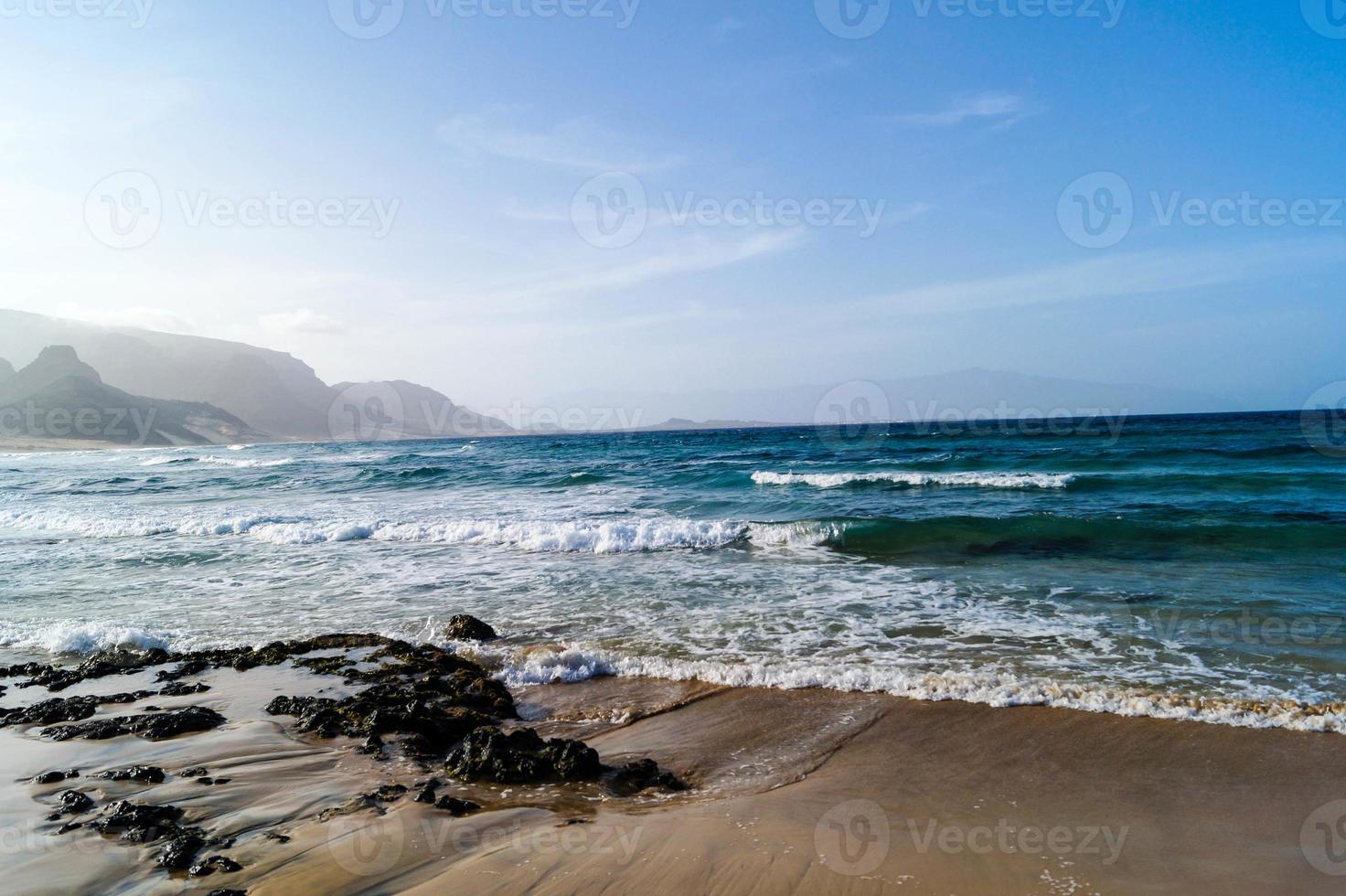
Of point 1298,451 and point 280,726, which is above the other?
point 1298,451

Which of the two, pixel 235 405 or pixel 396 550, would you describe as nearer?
pixel 396 550

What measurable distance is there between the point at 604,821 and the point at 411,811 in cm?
122

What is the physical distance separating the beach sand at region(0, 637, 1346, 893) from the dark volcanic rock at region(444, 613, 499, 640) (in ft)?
8.05

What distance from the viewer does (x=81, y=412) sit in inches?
3816

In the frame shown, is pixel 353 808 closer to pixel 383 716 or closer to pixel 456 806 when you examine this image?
pixel 456 806

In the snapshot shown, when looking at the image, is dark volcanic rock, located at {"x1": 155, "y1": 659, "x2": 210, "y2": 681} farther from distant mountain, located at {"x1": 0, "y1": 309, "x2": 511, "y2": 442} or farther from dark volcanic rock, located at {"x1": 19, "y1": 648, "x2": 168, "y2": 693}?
distant mountain, located at {"x1": 0, "y1": 309, "x2": 511, "y2": 442}

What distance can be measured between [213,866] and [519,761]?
1.81 m

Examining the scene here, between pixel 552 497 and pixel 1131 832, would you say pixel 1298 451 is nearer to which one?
pixel 552 497

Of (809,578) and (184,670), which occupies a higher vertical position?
(809,578)

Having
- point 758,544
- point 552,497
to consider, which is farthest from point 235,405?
point 758,544

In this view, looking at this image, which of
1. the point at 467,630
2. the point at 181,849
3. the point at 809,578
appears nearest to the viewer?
the point at 181,849

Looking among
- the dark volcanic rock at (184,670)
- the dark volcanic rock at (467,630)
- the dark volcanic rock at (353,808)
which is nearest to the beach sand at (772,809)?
the dark volcanic rock at (353,808)

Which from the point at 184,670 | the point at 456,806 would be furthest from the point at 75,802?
the point at 184,670

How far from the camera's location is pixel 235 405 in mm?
162000
